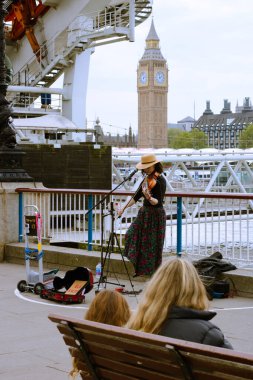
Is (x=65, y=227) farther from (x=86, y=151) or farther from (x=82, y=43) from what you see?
(x=82, y=43)

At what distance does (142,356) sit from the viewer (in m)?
3.66

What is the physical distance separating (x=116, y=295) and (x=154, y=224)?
567cm

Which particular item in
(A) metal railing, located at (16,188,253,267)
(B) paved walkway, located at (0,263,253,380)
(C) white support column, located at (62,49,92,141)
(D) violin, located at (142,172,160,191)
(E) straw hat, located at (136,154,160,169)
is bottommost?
(B) paved walkway, located at (0,263,253,380)

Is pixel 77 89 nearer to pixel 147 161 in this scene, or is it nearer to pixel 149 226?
pixel 149 226

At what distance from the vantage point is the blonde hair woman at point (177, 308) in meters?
3.96

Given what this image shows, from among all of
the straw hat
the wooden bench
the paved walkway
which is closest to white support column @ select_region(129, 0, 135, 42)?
the paved walkway

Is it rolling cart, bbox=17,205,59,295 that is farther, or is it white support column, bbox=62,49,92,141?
white support column, bbox=62,49,92,141

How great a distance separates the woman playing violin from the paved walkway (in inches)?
21.5

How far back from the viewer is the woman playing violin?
10133mm

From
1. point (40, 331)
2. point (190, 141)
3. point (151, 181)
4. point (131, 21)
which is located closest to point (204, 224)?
point (151, 181)

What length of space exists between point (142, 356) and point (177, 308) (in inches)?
16.0

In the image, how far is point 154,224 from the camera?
1022cm

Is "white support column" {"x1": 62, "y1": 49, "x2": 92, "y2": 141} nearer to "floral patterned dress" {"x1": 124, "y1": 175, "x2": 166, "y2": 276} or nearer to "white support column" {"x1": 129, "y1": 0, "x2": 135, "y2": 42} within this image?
"white support column" {"x1": 129, "y1": 0, "x2": 135, "y2": 42}

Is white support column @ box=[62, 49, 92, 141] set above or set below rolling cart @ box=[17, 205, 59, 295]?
above
